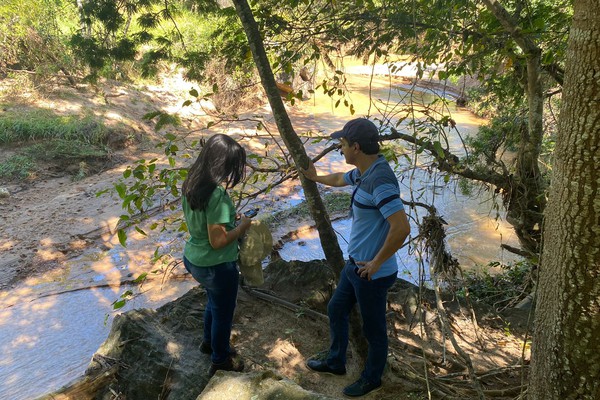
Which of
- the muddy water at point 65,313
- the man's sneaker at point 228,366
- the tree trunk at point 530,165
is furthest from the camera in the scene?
the muddy water at point 65,313

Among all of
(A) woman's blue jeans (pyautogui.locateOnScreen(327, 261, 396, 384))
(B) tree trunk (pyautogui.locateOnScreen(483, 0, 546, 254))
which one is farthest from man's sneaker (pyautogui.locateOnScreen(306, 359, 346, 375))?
(B) tree trunk (pyautogui.locateOnScreen(483, 0, 546, 254))

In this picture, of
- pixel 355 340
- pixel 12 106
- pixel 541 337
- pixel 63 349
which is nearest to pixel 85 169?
pixel 12 106

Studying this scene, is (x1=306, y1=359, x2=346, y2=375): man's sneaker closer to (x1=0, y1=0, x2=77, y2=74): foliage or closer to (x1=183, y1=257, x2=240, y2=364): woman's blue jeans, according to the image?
(x1=183, y1=257, x2=240, y2=364): woman's blue jeans

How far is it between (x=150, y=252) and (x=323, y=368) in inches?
177

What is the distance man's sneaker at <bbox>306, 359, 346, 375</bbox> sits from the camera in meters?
2.88

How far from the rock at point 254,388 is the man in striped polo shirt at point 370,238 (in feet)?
1.96

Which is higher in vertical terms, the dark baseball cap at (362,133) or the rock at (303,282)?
the dark baseball cap at (362,133)

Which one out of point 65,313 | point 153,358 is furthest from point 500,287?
point 65,313

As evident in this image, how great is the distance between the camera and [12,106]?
999 centimetres

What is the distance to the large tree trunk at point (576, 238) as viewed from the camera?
1.35 meters

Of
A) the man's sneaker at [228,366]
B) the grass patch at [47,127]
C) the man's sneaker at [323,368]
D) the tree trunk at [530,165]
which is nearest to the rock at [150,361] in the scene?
the man's sneaker at [228,366]

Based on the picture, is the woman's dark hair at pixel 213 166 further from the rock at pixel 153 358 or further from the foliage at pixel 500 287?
the foliage at pixel 500 287

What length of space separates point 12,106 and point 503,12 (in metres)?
10.6

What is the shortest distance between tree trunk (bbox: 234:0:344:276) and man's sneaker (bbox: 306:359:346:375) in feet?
2.03
